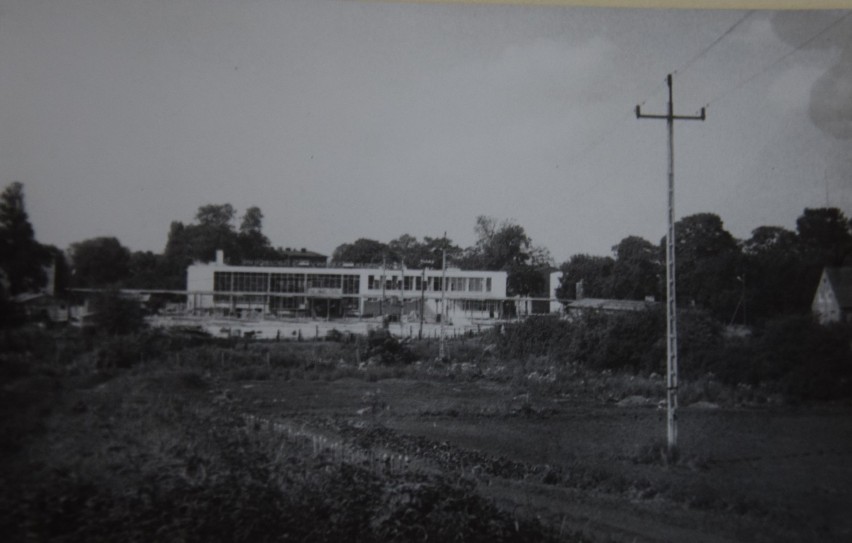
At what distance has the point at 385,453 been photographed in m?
3.71

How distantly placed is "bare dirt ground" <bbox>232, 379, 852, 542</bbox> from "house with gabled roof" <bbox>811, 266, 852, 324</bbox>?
72 cm

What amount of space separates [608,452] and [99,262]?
3.92 metres

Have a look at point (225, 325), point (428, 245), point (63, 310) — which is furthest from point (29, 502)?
point (428, 245)

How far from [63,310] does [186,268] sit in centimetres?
75

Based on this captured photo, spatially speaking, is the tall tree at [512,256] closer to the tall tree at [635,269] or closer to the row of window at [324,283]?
the row of window at [324,283]

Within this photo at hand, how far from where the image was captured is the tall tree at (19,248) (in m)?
3.15

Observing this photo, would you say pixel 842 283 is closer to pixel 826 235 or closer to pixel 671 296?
pixel 826 235

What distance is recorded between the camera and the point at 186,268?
3512 mm

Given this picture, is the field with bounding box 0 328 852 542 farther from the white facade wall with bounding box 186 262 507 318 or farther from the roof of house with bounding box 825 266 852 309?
the roof of house with bounding box 825 266 852 309

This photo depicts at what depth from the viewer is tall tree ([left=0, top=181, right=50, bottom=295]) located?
124 inches

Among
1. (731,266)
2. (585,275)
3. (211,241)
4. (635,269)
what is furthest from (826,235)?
(211,241)

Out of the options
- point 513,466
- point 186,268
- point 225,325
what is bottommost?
point 513,466

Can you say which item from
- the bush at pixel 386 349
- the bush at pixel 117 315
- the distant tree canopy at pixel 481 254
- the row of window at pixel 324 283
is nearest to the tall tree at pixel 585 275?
the distant tree canopy at pixel 481 254

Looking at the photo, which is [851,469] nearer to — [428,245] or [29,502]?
[428,245]
